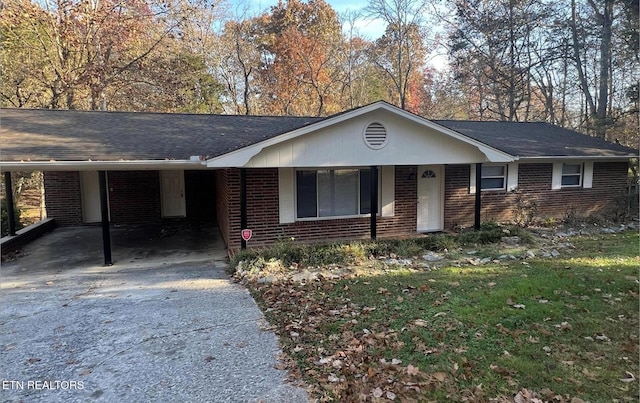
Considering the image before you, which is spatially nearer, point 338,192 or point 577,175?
Answer: point 338,192

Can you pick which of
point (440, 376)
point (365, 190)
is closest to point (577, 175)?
point (365, 190)

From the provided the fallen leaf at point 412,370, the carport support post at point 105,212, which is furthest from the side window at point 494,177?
the carport support post at point 105,212

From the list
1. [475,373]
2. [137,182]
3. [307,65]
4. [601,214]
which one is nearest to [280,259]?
[475,373]

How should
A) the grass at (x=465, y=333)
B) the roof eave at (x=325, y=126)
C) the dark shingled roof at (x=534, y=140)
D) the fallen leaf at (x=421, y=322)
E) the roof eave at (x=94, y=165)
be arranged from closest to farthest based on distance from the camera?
the grass at (x=465, y=333) < the fallen leaf at (x=421, y=322) < the roof eave at (x=94, y=165) < the roof eave at (x=325, y=126) < the dark shingled roof at (x=534, y=140)

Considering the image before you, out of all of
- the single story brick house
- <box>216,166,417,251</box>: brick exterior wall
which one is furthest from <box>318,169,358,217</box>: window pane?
<box>216,166,417,251</box>: brick exterior wall

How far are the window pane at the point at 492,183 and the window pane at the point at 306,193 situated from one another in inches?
222

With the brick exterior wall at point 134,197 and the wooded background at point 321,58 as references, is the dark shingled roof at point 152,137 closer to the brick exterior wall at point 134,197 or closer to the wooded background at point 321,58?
the brick exterior wall at point 134,197

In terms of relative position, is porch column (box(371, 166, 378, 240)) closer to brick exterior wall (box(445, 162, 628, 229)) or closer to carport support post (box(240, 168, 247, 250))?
carport support post (box(240, 168, 247, 250))

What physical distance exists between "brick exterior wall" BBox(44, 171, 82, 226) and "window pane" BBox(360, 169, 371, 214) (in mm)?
9403

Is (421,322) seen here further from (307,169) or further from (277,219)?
(307,169)

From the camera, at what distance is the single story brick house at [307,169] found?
8477mm

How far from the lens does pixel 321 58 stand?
2808 cm

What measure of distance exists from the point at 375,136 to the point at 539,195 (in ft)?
23.4

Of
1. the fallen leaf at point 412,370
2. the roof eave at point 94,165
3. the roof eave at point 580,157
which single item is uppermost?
the roof eave at point 580,157
